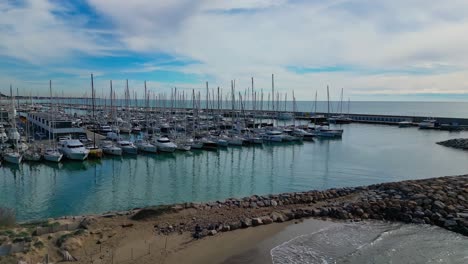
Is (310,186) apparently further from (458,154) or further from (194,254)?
(458,154)

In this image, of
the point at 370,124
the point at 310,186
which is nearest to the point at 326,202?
the point at 310,186

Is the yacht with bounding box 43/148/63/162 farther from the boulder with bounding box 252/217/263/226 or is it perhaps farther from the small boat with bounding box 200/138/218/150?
the boulder with bounding box 252/217/263/226

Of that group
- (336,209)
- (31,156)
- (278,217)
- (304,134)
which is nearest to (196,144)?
(31,156)

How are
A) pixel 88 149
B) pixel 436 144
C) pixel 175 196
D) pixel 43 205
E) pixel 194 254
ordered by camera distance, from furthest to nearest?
pixel 436 144, pixel 88 149, pixel 175 196, pixel 43 205, pixel 194 254

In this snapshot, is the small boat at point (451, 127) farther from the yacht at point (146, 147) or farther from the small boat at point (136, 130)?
the yacht at point (146, 147)

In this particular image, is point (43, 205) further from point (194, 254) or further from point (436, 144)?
point (436, 144)

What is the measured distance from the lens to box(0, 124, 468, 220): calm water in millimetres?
24438

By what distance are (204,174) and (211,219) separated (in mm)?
16115

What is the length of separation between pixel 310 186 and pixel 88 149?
25.9 metres

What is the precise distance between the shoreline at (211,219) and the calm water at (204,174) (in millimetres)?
5463

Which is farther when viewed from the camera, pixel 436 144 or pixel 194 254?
pixel 436 144

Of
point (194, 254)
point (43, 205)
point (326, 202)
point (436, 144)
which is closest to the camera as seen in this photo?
point (194, 254)

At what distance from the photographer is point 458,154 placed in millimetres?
46375

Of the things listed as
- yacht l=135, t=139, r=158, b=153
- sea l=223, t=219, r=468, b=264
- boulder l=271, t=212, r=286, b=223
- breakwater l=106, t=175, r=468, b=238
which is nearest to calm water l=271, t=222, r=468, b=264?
sea l=223, t=219, r=468, b=264
